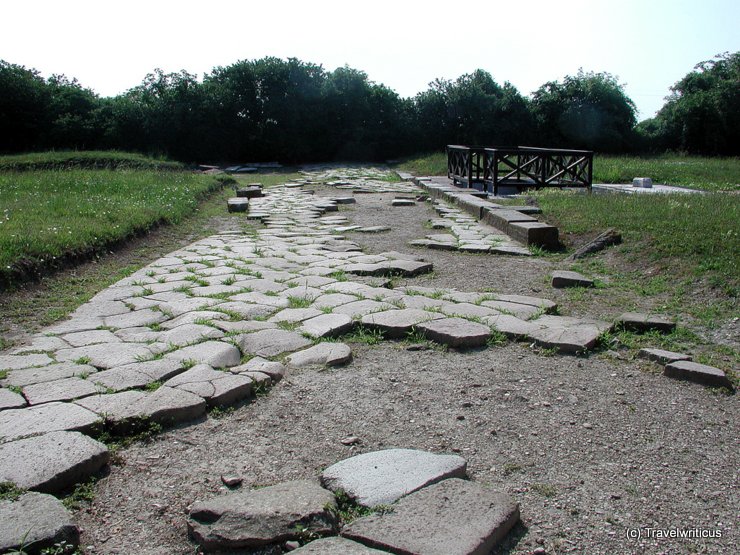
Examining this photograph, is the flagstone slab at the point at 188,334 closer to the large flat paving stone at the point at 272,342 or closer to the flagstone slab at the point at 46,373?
the large flat paving stone at the point at 272,342

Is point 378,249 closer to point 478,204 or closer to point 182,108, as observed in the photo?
point 478,204

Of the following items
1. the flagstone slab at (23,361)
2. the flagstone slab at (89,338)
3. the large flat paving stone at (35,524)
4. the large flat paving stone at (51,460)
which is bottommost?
the large flat paving stone at (35,524)

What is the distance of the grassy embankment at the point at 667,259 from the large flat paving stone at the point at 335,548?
8.37 feet

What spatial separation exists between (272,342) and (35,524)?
199cm

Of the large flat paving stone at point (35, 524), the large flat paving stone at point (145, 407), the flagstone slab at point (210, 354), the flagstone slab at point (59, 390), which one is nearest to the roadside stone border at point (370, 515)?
the large flat paving stone at point (35, 524)

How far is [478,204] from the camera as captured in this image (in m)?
9.79

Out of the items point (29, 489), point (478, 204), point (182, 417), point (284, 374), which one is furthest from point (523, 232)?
point (29, 489)

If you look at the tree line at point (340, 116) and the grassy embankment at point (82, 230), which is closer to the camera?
the grassy embankment at point (82, 230)

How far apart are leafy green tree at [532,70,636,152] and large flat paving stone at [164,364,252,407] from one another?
2382 centimetres

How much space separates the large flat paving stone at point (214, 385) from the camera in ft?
10.1

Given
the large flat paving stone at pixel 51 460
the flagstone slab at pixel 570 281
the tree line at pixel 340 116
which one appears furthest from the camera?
the tree line at pixel 340 116

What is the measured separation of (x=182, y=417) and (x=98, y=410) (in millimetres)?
366

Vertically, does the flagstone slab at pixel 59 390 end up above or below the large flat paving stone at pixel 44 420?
above

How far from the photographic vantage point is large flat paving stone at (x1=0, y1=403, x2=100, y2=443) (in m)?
2.67
